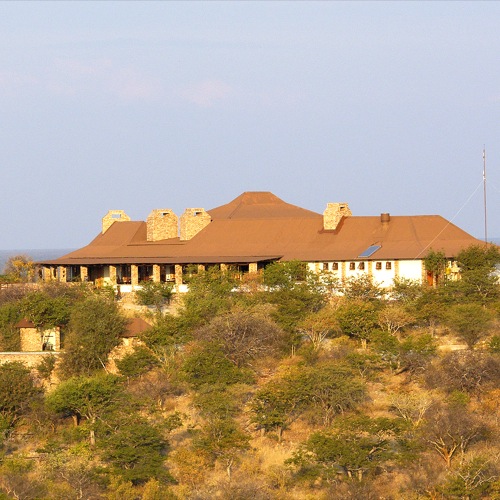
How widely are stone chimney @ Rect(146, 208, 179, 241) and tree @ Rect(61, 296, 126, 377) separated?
42.5 ft

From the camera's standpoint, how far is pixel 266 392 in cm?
4991

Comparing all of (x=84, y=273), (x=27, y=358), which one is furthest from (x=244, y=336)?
(x=84, y=273)

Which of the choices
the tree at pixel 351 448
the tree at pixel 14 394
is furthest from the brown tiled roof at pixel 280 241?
the tree at pixel 351 448

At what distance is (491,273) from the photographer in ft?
A: 212

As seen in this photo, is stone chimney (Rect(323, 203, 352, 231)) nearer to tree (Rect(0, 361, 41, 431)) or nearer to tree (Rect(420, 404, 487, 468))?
tree (Rect(0, 361, 41, 431))

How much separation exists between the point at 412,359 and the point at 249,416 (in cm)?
757

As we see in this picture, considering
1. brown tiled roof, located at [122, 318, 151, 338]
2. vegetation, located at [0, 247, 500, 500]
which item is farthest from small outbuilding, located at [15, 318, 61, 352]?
brown tiled roof, located at [122, 318, 151, 338]

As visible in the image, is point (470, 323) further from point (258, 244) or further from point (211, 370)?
point (258, 244)

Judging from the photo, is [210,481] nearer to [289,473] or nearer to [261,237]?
[289,473]

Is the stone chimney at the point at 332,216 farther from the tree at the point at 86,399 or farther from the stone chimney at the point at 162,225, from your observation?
the tree at the point at 86,399

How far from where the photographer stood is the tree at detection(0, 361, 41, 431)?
5272cm

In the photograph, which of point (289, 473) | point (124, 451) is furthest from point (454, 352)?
point (124, 451)

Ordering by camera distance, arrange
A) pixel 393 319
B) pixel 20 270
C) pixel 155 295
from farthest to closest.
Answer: pixel 20 270 → pixel 155 295 → pixel 393 319

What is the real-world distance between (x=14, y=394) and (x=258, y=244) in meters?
20.2
